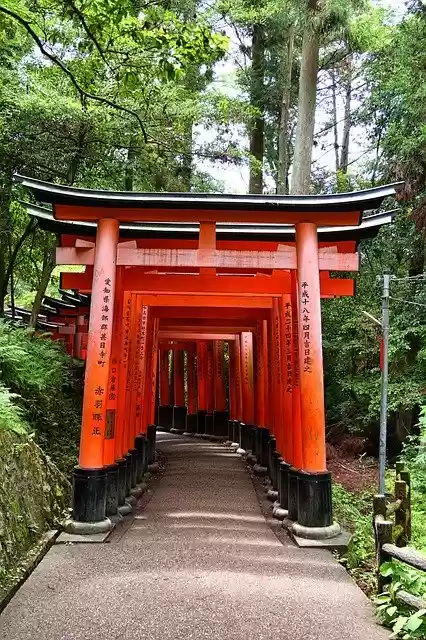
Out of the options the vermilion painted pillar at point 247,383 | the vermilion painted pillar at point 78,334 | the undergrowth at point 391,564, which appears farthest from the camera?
the vermilion painted pillar at point 78,334

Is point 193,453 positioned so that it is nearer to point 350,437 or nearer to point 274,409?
point 350,437

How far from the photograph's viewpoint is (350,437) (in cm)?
1703

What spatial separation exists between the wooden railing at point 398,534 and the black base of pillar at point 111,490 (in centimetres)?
349

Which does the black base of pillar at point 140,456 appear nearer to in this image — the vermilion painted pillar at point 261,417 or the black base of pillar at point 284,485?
the vermilion painted pillar at point 261,417

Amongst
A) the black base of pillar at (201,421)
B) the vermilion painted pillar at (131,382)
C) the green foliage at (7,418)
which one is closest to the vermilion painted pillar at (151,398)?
the vermilion painted pillar at (131,382)

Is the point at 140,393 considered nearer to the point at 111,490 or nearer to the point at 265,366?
the point at 265,366

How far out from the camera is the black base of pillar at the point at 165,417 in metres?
25.8

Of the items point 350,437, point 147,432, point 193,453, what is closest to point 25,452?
point 147,432

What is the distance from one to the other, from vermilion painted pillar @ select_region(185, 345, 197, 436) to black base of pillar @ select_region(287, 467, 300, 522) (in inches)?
609

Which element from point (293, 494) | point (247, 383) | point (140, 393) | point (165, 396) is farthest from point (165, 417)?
point (293, 494)

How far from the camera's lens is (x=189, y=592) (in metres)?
4.96

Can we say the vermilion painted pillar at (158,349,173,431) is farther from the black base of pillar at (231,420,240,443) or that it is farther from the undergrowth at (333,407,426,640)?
the undergrowth at (333,407,426,640)

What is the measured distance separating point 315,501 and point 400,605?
8.19ft

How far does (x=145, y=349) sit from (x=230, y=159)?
7.38 m
